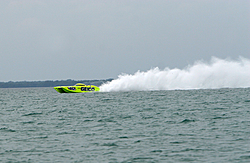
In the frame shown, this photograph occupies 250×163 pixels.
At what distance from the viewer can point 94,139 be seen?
16047 millimetres

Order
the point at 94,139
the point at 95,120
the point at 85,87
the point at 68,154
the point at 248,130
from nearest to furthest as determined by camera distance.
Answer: the point at 68,154 → the point at 94,139 → the point at 248,130 → the point at 95,120 → the point at 85,87

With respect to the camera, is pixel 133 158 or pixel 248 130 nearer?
pixel 133 158

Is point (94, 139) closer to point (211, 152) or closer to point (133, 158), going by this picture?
point (133, 158)

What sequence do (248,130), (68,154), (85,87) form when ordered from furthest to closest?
(85,87) < (248,130) < (68,154)

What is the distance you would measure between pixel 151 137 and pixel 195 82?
171 feet

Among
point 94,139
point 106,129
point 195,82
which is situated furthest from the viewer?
point 195,82

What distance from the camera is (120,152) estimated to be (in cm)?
1328

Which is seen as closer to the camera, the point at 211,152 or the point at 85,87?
the point at 211,152

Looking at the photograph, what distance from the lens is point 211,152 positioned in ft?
42.2

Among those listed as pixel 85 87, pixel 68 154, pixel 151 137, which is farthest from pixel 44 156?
pixel 85 87

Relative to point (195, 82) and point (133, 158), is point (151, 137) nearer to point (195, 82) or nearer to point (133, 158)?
point (133, 158)

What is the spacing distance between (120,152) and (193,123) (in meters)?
8.34

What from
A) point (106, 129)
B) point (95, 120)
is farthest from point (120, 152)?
point (95, 120)

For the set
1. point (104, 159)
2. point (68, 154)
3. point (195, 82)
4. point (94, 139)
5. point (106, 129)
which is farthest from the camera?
point (195, 82)
